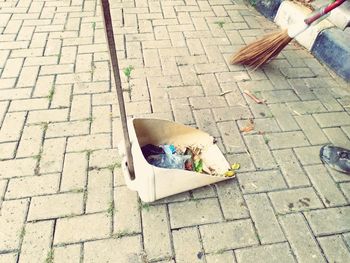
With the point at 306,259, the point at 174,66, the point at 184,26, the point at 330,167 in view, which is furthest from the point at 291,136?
the point at 184,26

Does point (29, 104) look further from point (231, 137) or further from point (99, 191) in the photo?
point (231, 137)

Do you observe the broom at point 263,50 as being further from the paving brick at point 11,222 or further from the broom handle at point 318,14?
the paving brick at point 11,222

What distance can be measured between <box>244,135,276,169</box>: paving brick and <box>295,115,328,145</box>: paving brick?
1.31ft

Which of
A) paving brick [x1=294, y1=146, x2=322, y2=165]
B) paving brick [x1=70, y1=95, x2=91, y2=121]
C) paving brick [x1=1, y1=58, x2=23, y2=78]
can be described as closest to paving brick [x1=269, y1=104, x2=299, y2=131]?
paving brick [x1=294, y1=146, x2=322, y2=165]

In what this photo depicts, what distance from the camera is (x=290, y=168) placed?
2.40m

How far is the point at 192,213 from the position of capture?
210 cm

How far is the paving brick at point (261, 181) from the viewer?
2260 millimetres

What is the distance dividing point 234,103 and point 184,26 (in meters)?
1.39

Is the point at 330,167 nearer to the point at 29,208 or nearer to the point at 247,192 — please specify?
the point at 247,192

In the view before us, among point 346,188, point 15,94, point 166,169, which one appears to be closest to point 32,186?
point 166,169

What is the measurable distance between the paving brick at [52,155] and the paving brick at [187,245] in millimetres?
946

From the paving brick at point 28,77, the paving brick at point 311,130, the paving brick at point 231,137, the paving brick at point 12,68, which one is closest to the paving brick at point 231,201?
the paving brick at point 231,137

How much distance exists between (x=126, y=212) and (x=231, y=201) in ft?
2.23

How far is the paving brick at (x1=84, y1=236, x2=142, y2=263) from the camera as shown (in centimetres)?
187
